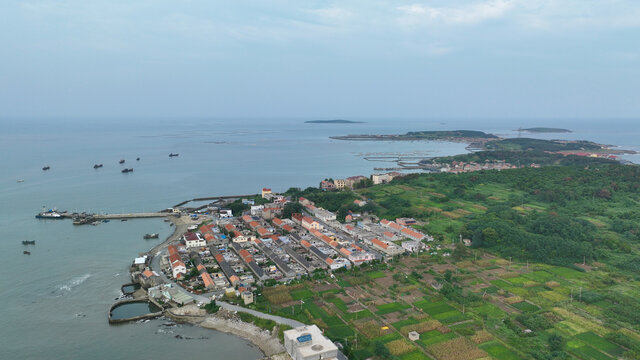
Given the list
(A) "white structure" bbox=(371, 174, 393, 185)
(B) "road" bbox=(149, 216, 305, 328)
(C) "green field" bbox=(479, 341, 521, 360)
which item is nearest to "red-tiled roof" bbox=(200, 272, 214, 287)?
(B) "road" bbox=(149, 216, 305, 328)

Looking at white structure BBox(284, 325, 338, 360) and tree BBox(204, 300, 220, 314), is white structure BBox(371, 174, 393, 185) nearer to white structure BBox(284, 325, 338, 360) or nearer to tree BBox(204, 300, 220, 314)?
tree BBox(204, 300, 220, 314)

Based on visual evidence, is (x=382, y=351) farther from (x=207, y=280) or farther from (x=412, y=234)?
(x=412, y=234)

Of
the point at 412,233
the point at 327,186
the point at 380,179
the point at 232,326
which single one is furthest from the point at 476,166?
the point at 232,326

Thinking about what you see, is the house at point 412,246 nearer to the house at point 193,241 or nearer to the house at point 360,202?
the house at point 360,202

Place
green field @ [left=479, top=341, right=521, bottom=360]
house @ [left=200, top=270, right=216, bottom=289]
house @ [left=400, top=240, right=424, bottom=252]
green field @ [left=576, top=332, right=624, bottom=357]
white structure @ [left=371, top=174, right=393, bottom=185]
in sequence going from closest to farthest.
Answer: green field @ [left=479, top=341, right=521, bottom=360] → green field @ [left=576, top=332, right=624, bottom=357] → house @ [left=200, top=270, right=216, bottom=289] → house @ [left=400, top=240, right=424, bottom=252] → white structure @ [left=371, top=174, right=393, bottom=185]

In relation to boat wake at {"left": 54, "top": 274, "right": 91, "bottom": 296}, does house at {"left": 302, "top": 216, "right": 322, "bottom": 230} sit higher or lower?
higher

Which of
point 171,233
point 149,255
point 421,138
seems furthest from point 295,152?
point 149,255

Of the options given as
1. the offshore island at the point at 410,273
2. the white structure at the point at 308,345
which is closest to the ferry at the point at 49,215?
the offshore island at the point at 410,273

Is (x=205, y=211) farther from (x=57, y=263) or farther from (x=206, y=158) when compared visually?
(x=206, y=158)
